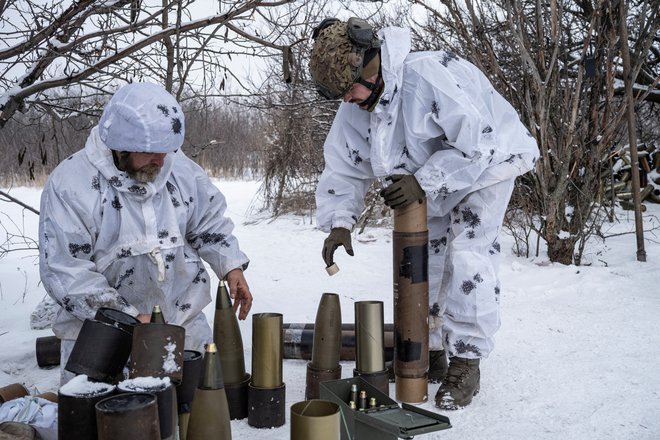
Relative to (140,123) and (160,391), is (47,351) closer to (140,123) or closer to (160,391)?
(140,123)

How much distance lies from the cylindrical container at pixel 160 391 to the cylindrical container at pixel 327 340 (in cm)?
108

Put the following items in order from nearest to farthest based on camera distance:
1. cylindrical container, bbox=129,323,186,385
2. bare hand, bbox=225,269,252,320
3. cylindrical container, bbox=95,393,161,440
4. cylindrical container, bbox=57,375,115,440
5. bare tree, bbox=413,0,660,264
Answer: cylindrical container, bbox=95,393,161,440 < cylindrical container, bbox=57,375,115,440 < cylindrical container, bbox=129,323,186,385 < bare hand, bbox=225,269,252,320 < bare tree, bbox=413,0,660,264

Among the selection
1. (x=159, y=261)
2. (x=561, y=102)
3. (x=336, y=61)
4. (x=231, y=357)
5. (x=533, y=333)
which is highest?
(x=561, y=102)

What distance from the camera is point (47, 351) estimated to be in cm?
341

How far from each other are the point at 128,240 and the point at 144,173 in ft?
0.98

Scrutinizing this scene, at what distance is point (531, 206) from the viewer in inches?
233

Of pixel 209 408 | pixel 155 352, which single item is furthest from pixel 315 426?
pixel 155 352

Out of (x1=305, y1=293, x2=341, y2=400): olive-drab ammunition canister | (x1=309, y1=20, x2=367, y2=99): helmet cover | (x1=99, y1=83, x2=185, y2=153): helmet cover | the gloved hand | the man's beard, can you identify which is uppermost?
(x1=309, y1=20, x2=367, y2=99): helmet cover

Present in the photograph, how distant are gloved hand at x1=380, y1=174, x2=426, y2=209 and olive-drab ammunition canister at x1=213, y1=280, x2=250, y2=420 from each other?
840 millimetres

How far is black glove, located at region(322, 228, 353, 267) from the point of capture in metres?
3.04

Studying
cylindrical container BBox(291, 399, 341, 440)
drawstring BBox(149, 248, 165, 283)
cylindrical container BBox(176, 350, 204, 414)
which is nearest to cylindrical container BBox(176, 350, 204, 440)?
cylindrical container BBox(176, 350, 204, 414)

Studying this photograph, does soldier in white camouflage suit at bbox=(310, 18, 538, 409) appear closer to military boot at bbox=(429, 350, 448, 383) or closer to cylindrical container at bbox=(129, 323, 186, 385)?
military boot at bbox=(429, 350, 448, 383)

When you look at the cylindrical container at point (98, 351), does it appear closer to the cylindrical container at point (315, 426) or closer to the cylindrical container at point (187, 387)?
the cylindrical container at point (187, 387)

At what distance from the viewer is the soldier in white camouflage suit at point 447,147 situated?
2736mm
